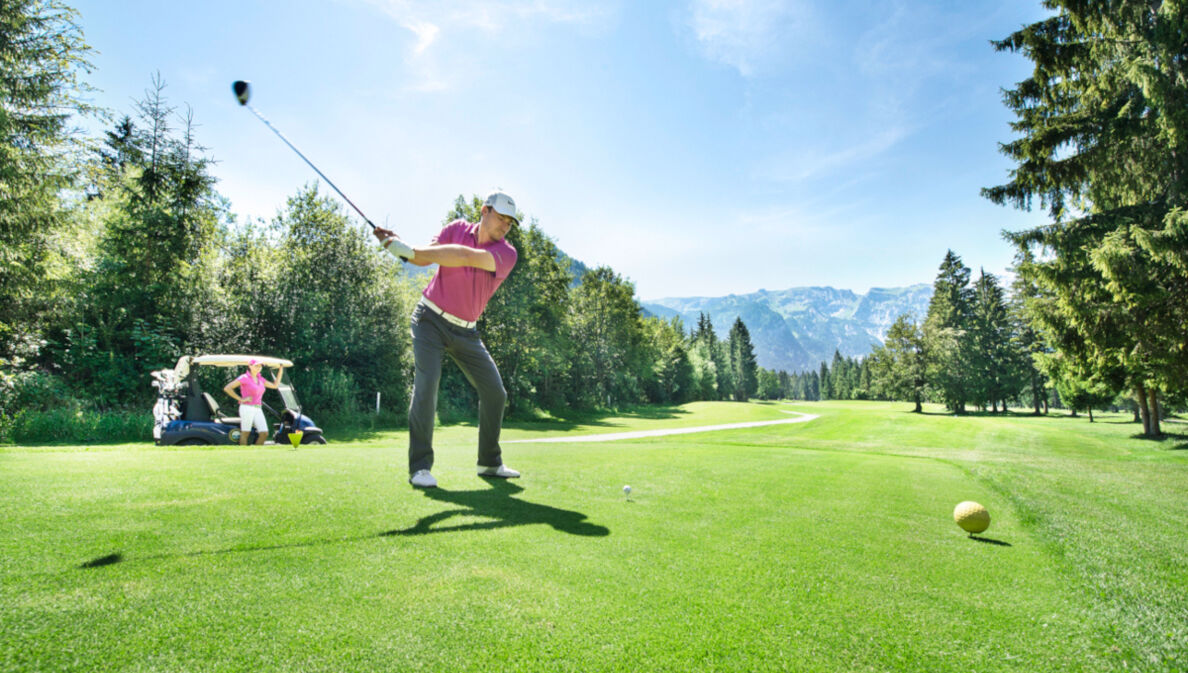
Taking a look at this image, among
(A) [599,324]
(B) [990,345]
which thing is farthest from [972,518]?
(B) [990,345]

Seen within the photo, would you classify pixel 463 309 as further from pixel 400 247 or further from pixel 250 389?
pixel 250 389

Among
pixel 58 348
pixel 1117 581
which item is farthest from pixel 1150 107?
pixel 58 348

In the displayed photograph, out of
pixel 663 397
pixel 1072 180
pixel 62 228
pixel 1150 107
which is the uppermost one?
pixel 1150 107

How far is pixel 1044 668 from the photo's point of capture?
192 centimetres

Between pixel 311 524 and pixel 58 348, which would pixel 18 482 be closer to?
pixel 311 524

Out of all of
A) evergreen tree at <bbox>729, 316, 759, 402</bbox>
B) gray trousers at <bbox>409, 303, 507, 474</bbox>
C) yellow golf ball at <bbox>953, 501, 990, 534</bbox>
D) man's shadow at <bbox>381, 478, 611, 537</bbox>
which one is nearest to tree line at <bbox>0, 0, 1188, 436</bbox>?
yellow golf ball at <bbox>953, 501, 990, 534</bbox>

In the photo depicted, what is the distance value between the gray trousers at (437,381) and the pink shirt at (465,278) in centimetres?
17

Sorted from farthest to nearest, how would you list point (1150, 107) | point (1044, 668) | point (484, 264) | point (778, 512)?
point (1150, 107), point (484, 264), point (778, 512), point (1044, 668)

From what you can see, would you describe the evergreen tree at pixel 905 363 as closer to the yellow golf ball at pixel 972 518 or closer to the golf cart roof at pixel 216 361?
the yellow golf ball at pixel 972 518

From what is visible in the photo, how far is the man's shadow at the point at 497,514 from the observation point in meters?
2.98

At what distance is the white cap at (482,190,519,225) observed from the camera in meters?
4.71

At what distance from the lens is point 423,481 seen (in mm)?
4090

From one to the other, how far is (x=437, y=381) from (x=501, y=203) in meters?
1.79

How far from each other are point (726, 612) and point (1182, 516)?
6.88 meters
